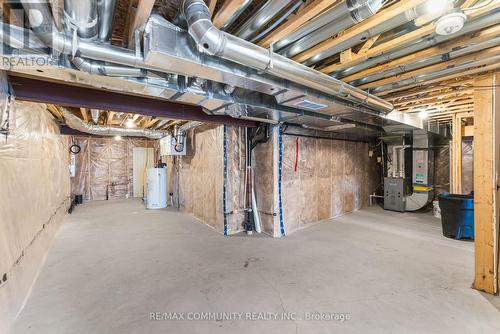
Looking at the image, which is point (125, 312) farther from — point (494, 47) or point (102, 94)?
point (494, 47)

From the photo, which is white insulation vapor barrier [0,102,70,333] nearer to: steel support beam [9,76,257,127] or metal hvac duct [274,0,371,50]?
steel support beam [9,76,257,127]

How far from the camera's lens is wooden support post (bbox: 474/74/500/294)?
7.05 ft

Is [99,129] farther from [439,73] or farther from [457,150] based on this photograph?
[457,150]

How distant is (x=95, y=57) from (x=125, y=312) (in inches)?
78.7

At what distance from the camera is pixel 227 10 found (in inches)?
51.9

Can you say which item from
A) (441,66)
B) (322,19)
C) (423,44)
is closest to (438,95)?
(441,66)

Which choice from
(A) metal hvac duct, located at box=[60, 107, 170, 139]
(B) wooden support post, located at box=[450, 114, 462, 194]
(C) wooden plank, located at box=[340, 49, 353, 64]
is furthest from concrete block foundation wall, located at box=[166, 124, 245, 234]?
(B) wooden support post, located at box=[450, 114, 462, 194]

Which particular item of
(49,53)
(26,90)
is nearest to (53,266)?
(26,90)

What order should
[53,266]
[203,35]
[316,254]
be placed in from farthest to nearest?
[316,254] → [53,266] → [203,35]

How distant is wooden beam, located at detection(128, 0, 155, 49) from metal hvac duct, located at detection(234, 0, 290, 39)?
2.03ft

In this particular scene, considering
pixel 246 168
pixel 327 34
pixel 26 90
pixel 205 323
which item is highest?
pixel 327 34

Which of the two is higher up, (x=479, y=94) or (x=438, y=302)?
(x=479, y=94)

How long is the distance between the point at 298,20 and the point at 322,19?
0.16 m

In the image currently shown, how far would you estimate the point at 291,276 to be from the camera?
245cm
